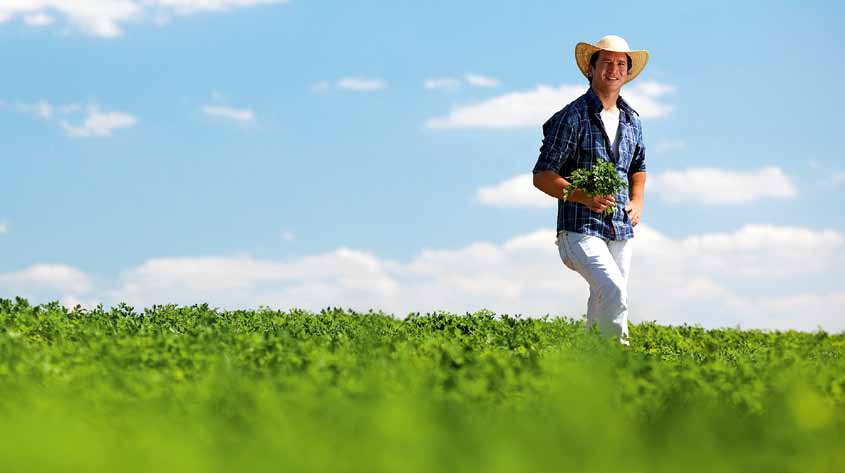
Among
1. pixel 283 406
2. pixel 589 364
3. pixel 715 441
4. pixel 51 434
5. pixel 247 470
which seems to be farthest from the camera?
pixel 589 364

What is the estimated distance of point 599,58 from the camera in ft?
35.7

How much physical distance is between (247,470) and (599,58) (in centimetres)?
784

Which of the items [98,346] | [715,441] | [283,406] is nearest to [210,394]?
[283,406]

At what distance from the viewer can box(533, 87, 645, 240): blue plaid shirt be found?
10.1 m

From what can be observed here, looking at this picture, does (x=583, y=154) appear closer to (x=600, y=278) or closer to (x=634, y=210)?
(x=634, y=210)

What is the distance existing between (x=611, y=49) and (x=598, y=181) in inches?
65.3

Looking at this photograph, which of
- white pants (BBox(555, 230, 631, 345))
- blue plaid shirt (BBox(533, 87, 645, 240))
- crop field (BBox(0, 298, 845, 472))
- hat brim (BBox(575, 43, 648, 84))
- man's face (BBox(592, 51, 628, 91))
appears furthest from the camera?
hat brim (BBox(575, 43, 648, 84))

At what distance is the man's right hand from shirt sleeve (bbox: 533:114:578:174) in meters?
0.48

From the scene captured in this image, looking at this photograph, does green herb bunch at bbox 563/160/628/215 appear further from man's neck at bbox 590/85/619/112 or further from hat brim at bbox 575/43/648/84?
hat brim at bbox 575/43/648/84

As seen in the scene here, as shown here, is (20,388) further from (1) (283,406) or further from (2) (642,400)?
(2) (642,400)

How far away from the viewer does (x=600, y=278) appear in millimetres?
9867

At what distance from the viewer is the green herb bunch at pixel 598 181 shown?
9.93 m

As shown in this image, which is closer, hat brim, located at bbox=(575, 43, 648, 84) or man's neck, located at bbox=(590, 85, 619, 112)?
man's neck, located at bbox=(590, 85, 619, 112)

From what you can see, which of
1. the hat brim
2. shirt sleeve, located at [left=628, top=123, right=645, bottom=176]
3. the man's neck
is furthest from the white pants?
the hat brim
